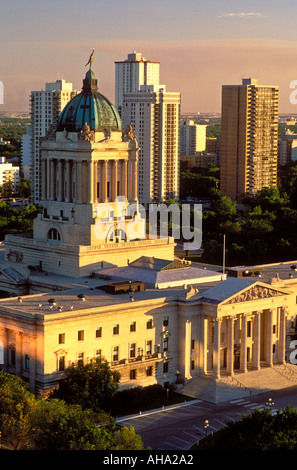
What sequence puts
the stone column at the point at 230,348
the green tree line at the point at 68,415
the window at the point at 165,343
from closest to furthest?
the green tree line at the point at 68,415
the window at the point at 165,343
the stone column at the point at 230,348

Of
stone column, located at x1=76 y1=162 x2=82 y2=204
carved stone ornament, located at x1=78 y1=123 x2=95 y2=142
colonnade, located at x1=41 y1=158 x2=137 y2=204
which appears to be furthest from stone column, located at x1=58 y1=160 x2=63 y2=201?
carved stone ornament, located at x1=78 y1=123 x2=95 y2=142

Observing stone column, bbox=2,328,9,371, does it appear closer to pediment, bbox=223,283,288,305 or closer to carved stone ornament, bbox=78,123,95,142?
pediment, bbox=223,283,288,305

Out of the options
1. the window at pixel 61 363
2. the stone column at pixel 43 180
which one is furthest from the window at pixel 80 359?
the stone column at pixel 43 180

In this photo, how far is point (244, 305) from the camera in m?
93.1

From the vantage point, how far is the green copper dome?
106188 mm

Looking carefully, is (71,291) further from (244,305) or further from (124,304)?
(244,305)

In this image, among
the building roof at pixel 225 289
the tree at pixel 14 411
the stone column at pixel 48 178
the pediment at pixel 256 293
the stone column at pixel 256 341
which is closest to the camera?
the tree at pixel 14 411

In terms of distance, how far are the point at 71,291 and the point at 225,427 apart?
24240mm

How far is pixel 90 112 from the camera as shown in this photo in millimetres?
106188

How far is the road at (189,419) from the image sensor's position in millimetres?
77562

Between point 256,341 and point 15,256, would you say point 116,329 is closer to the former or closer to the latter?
point 256,341

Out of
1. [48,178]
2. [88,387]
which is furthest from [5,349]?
[48,178]

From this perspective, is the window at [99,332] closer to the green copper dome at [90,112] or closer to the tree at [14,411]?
the tree at [14,411]

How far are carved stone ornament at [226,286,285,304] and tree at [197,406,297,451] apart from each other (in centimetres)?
1984
